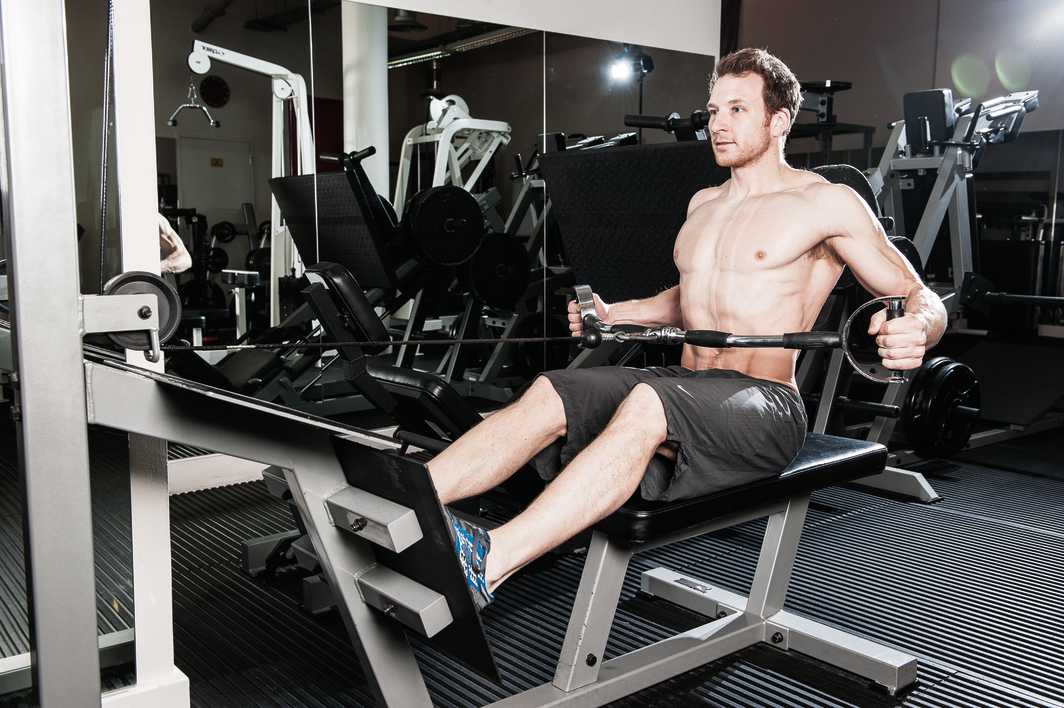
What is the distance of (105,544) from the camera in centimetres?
168

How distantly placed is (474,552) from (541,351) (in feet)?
9.98

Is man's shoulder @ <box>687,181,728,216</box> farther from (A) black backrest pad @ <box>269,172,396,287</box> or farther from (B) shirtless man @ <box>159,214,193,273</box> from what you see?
(A) black backrest pad @ <box>269,172,396,287</box>

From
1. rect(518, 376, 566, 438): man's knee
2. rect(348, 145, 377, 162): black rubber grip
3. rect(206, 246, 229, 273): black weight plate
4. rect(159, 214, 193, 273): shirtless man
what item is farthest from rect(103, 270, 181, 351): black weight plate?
rect(348, 145, 377, 162): black rubber grip

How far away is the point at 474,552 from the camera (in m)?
1.40

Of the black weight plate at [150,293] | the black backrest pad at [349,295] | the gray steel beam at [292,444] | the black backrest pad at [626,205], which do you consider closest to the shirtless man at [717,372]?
the gray steel beam at [292,444]

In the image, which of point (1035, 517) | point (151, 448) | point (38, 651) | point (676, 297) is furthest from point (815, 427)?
point (38, 651)

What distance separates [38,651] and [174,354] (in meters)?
2.01

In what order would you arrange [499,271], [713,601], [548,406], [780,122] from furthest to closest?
[499,271] < [713,601] < [780,122] < [548,406]

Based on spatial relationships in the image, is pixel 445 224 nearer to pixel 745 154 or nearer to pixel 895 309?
pixel 745 154

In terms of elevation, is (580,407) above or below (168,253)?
below

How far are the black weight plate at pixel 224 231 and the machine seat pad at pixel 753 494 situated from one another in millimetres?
2080

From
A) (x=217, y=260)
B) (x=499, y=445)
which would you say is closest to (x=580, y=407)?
(x=499, y=445)

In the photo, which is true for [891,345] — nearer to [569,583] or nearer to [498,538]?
[498,538]

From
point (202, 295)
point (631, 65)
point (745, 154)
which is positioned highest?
point (631, 65)
